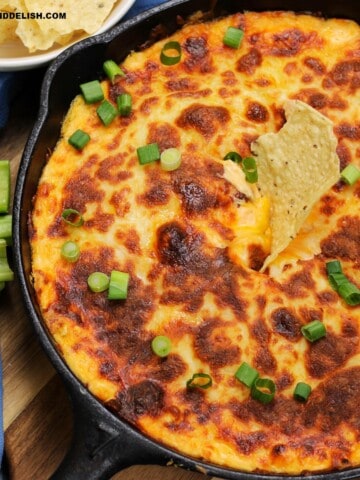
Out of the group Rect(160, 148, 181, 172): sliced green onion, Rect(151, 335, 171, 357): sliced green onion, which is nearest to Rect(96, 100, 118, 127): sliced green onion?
Rect(160, 148, 181, 172): sliced green onion

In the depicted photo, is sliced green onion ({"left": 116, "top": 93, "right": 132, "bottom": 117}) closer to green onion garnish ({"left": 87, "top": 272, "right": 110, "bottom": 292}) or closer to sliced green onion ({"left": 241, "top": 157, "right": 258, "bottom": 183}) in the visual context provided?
sliced green onion ({"left": 241, "top": 157, "right": 258, "bottom": 183})

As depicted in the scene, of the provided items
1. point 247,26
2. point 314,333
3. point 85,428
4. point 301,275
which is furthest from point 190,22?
point 85,428

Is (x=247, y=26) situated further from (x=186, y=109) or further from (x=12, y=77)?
(x=12, y=77)

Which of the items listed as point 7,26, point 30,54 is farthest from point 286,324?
point 7,26

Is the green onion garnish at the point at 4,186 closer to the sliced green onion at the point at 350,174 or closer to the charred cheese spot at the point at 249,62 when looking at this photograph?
the charred cheese spot at the point at 249,62

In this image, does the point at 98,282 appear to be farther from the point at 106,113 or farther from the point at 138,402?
the point at 106,113

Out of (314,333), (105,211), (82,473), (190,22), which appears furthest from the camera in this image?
(190,22)

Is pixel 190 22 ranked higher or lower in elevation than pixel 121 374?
higher
